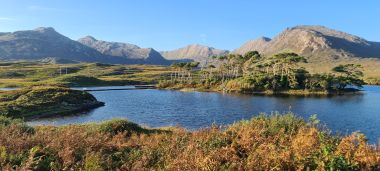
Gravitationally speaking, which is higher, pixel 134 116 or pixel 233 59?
pixel 233 59

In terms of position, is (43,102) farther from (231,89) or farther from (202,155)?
(231,89)

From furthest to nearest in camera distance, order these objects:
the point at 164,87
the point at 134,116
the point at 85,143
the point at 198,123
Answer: the point at 164,87 < the point at 134,116 < the point at 198,123 < the point at 85,143

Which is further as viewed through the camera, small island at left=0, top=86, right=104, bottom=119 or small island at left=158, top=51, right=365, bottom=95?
small island at left=158, top=51, right=365, bottom=95

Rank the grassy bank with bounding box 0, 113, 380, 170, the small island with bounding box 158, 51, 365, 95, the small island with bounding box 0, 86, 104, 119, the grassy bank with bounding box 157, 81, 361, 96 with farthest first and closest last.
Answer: the small island with bounding box 158, 51, 365, 95
the grassy bank with bounding box 157, 81, 361, 96
the small island with bounding box 0, 86, 104, 119
the grassy bank with bounding box 0, 113, 380, 170

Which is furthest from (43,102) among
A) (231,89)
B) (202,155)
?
(231,89)

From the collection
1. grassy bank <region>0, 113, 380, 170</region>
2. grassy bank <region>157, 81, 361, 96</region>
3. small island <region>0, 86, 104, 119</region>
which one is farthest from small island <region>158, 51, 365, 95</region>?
grassy bank <region>0, 113, 380, 170</region>

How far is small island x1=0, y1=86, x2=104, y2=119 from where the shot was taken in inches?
2739

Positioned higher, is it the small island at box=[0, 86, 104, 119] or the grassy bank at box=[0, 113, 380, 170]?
the grassy bank at box=[0, 113, 380, 170]

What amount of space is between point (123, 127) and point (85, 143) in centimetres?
1818

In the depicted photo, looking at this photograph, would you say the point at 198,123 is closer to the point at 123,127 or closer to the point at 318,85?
the point at 123,127

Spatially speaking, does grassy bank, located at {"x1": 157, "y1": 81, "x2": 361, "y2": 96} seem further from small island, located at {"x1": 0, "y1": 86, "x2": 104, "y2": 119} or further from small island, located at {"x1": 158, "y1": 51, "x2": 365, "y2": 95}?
small island, located at {"x1": 0, "y1": 86, "x2": 104, "y2": 119}

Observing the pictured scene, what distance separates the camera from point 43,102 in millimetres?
77625

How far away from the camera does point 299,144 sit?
1343 cm

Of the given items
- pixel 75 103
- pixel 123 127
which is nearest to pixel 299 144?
pixel 123 127
